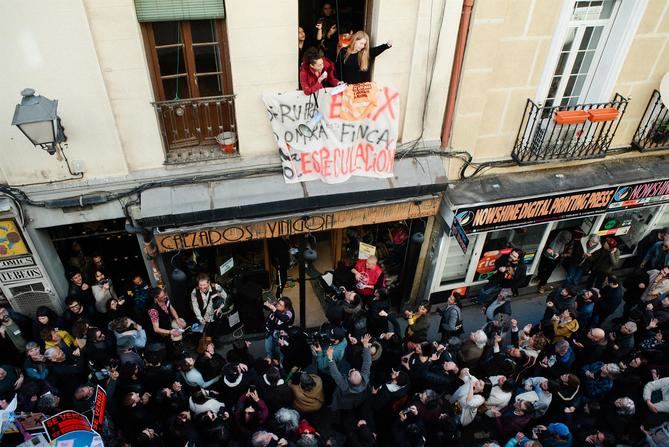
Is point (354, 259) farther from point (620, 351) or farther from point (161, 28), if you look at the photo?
point (161, 28)

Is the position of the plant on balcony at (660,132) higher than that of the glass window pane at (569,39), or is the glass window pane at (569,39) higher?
the glass window pane at (569,39)

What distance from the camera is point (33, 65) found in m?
6.45

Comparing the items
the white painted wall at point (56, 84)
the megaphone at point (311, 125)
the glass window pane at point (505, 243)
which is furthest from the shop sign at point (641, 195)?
the white painted wall at point (56, 84)

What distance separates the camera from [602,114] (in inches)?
344

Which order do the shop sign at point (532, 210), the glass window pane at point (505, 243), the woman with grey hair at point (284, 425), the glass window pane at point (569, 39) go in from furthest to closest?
the glass window pane at point (505, 243), the shop sign at point (532, 210), the glass window pane at point (569, 39), the woman with grey hair at point (284, 425)

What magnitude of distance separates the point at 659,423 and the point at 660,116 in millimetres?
5555

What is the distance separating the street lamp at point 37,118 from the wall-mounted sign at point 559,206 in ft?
21.2

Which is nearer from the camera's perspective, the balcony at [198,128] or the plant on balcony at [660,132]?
the balcony at [198,128]

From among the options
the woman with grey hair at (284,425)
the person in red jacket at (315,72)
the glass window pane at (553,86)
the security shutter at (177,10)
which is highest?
the security shutter at (177,10)

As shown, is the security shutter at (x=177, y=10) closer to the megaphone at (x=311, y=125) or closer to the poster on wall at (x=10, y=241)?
the megaphone at (x=311, y=125)

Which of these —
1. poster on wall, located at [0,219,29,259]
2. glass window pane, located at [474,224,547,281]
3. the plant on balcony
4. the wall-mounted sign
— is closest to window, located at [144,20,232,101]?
poster on wall, located at [0,219,29,259]

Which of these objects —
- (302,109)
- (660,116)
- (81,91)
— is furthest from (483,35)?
(81,91)

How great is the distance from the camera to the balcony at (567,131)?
8.73 metres

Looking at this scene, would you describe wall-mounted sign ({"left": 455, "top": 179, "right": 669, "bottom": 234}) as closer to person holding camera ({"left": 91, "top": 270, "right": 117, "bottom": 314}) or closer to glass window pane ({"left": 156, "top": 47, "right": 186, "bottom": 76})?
glass window pane ({"left": 156, "top": 47, "right": 186, "bottom": 76})
